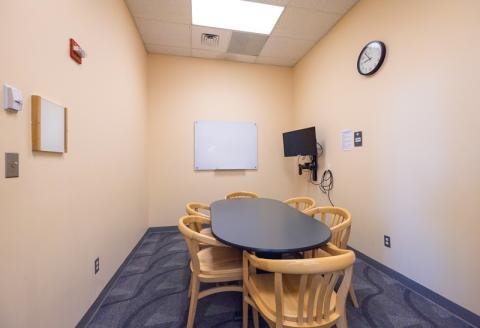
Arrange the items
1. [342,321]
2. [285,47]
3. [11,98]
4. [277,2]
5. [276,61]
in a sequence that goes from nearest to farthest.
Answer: [11,98]
[342,321]
[277,2]
[285,47]
[276,61]

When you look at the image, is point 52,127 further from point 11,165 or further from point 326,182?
point 326,182

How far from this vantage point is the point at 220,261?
1689mm

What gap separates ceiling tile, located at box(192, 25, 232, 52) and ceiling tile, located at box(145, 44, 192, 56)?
24 cm

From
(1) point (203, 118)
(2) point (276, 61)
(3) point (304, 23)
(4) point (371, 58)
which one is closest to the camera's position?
(4) point (371, 58)

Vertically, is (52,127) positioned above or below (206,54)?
below

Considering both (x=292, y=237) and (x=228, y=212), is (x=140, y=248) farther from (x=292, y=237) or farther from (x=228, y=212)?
(x=292, y=237)

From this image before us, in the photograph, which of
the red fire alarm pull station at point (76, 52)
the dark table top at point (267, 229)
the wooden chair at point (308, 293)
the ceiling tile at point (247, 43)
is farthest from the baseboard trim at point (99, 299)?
the ceiling tile at point (247, 43)

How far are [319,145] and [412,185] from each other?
1.54 meters

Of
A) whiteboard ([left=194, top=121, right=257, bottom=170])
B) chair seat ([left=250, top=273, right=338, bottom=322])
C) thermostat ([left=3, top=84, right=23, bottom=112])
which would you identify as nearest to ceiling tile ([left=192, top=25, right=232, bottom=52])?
whiteboard ([left=194, top=121, right=257, bottom=170])

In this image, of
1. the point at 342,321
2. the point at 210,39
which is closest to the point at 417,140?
the point at 342,321

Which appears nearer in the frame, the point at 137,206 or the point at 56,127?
the point at 56,127

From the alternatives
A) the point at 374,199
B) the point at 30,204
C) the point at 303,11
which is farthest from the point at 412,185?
the point at 30,204

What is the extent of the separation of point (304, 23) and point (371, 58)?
108cm

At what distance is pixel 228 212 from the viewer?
2113 millimetres
